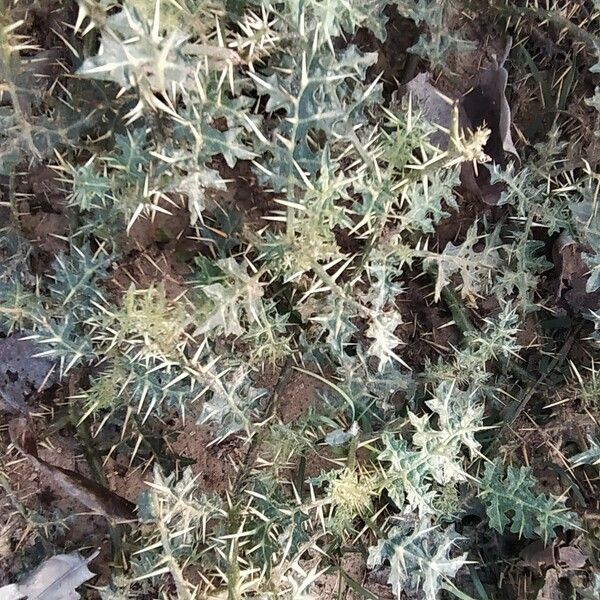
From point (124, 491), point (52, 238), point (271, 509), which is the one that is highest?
point (52, 238)

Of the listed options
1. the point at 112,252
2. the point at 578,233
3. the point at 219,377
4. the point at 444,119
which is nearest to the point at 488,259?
the point at 578,233

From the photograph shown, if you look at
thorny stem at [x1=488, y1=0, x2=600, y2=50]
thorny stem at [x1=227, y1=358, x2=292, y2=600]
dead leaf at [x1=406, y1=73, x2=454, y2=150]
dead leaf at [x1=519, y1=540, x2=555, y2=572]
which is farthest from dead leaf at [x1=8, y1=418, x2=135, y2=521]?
thorny stem at [x1=488, y1=0, x2=600, y2=50]

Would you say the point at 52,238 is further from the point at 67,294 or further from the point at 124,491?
the point at 124,491

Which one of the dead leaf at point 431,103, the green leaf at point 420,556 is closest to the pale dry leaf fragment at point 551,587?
the green leaf at point 420,556

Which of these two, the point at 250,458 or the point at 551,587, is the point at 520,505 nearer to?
the point at 551,587

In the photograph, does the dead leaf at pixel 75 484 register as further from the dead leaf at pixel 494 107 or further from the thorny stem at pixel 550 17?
the thorny stem at pixel 550 17

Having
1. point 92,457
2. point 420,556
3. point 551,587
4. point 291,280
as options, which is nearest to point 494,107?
point 291,280
